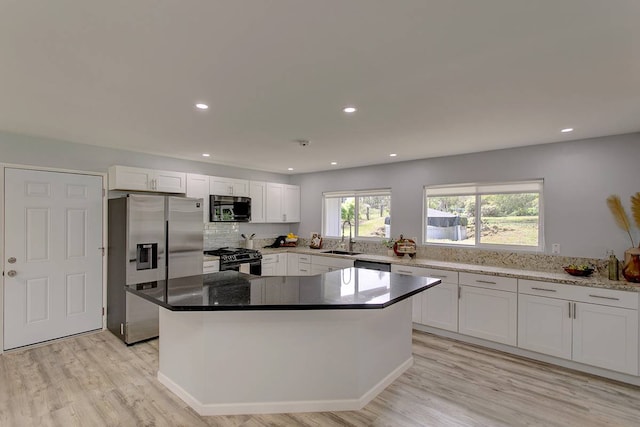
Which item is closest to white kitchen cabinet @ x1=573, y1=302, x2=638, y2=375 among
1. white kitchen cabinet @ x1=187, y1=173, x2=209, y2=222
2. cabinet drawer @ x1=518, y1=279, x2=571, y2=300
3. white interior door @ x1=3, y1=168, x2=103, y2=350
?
cabinet drawer @ x1=518, y1=279, x2=571, y2=300

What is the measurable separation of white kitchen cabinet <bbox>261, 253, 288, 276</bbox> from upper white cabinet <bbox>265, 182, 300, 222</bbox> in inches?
29.9

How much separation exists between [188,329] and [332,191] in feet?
12.9

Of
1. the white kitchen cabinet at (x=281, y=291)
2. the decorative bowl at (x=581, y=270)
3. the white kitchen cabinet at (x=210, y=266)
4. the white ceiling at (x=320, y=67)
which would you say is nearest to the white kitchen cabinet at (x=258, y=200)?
the white kitchen cabinet at (x=210, y=266)

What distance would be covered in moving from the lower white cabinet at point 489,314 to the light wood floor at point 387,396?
0.76 ft

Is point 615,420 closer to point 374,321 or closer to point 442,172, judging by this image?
point 374,321

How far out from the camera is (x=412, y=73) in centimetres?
196

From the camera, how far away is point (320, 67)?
190cm

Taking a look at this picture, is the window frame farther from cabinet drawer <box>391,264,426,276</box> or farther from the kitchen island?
the kitchen island

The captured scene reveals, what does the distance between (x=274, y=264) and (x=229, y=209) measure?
121 cm

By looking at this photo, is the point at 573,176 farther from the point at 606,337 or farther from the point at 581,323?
the point at 606,337

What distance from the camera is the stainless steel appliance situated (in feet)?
15.1

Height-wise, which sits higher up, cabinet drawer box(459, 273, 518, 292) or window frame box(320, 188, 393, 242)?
window frame box(320, 188, 393, 242)

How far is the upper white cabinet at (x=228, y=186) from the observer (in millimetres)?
4916

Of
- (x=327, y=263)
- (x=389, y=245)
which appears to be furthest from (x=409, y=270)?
(x=327, y=263)
